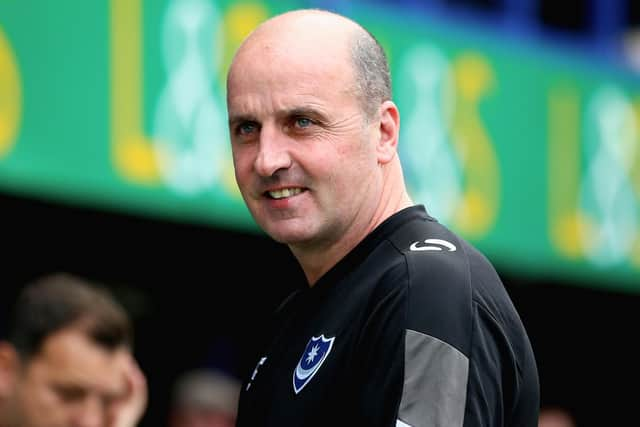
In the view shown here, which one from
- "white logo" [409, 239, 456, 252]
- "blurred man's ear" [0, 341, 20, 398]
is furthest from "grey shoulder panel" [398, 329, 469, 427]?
"blurred man's ear" [0, 341, 20, 398]

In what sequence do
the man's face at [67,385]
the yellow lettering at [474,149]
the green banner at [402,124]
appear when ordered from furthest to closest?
the yellow lettering at [474,149] → the green banner at [402,124] → the man's face at [67,385]

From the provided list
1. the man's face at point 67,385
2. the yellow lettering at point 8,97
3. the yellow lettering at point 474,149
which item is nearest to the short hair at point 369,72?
the man's face at point 67,385

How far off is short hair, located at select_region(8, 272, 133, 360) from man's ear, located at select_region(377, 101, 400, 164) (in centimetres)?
214

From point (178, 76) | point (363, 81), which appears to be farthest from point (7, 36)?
point (363, 81)

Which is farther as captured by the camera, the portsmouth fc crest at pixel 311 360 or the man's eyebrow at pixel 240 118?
the man's eyebrow at pixel 240 118

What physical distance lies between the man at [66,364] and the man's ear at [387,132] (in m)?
2.09

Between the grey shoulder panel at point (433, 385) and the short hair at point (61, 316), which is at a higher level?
the grey shoulder panel at point (433, 385)

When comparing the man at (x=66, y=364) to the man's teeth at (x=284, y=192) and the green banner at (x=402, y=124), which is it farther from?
the man's teeth at (x=284, y=192)

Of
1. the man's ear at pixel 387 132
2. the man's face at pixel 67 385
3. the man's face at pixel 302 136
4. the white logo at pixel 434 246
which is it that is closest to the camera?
the white logo at pixel 434 246

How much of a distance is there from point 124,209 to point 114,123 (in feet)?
3.05

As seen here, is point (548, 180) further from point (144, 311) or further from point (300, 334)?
point (300, 334)

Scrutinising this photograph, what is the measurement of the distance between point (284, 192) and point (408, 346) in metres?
0.54

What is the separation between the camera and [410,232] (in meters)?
3.04

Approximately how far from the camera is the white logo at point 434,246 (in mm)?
2895
